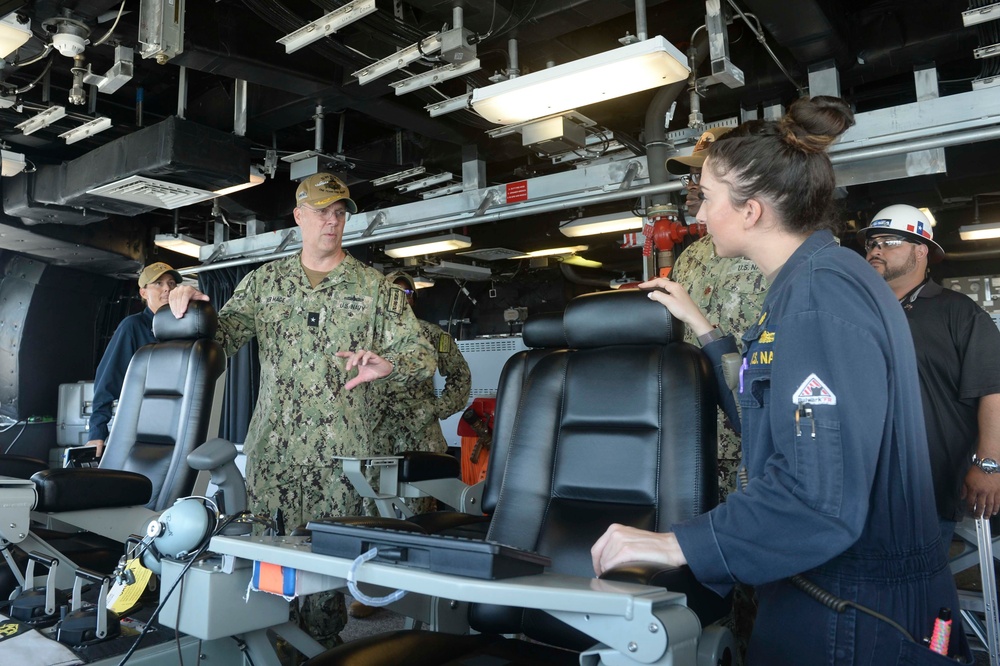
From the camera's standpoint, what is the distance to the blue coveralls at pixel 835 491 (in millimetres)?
976

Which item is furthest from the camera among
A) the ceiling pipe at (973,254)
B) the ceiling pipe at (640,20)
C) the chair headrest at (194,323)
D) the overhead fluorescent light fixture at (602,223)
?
the ceiling pipe at (973,254)

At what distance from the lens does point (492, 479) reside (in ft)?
8.10

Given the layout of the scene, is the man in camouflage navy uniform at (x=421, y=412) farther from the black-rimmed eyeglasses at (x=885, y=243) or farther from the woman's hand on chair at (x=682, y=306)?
the woman's hand on chair at (x=682, y=306)

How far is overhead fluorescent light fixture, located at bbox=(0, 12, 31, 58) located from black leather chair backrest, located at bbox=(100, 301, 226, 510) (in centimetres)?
135

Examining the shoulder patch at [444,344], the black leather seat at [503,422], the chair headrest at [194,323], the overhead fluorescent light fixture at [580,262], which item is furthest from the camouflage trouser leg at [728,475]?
the overhead fluorescent light fixture at [580,262]

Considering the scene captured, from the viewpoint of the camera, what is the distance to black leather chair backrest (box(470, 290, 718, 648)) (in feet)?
5.35

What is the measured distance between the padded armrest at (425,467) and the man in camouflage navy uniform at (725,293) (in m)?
1.14

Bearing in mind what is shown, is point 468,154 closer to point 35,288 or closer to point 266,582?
point 266,582

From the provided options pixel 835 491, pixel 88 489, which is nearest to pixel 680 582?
pixel 835 491

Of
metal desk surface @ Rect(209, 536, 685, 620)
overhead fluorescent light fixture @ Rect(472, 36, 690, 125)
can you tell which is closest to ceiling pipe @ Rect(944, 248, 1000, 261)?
overhead fluorescent light fixture @ Rect(472, 36, 690, 125)

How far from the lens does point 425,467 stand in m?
2.96

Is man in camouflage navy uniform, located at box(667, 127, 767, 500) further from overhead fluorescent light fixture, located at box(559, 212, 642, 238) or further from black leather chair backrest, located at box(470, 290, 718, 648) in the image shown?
overhead fluorescent light fixture, located at box(559, 212, 642, 238)

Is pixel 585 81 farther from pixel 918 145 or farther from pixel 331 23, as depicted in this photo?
pixel 918 145

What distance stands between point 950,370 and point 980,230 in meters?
4.77
